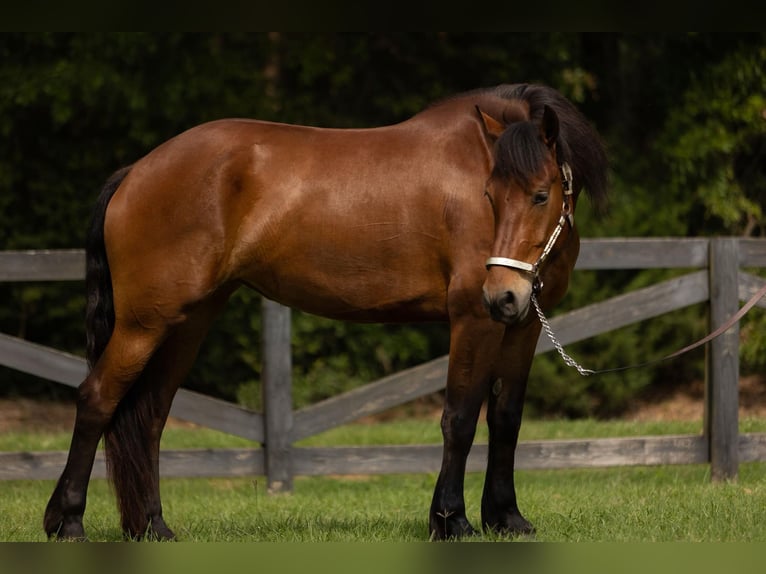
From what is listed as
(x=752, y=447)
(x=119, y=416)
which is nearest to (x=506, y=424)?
(x=119, y=416)

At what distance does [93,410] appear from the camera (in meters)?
5.03

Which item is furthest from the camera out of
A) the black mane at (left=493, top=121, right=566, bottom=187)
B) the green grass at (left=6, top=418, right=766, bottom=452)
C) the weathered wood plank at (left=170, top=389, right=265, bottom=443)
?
the green grass at (left=6, top=418, right=766, bottom=452)

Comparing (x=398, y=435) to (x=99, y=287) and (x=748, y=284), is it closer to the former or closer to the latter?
(x=748, y=284)

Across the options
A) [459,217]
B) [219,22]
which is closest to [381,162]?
[459,217]

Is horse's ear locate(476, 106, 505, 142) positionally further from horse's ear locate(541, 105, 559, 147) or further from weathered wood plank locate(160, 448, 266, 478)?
weathered wood plank locate(160, 448, 266, 478)

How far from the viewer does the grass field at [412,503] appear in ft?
16.3

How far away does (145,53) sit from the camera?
1052 centimetres

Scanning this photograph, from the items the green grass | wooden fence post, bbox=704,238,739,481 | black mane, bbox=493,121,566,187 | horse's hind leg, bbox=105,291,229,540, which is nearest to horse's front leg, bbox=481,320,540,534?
black mane, bbox=493,121,566,187

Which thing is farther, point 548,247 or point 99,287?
point 99,287

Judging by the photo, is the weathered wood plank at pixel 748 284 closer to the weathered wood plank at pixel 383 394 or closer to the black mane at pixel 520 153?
the weathered wood plank at pixel 383 394

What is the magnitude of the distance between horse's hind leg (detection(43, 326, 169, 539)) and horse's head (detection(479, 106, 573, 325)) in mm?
1658

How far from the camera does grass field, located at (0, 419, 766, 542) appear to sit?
4973 millimetres

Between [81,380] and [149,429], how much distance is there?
1.92 m

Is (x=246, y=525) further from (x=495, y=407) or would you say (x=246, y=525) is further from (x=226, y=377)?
(x=226, y=377)
